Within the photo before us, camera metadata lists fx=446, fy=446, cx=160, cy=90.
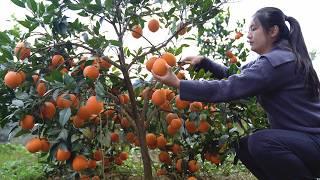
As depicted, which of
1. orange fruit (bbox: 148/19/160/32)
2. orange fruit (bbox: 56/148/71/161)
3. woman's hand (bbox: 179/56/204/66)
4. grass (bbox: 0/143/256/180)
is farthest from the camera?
grass (bbox: 0/143/256/180)

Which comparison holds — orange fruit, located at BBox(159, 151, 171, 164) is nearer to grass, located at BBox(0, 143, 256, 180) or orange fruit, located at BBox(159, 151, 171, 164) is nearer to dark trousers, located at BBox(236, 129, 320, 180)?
grass, located at BBox(0, 143, 256, 180)

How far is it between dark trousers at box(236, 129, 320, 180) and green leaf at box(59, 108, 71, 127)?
32.5 inches

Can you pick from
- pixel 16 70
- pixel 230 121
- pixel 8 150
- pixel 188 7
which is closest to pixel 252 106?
pixel 230 121

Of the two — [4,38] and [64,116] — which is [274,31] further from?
[4,38]

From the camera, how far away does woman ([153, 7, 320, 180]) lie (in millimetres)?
1812

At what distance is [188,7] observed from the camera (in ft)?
6.43

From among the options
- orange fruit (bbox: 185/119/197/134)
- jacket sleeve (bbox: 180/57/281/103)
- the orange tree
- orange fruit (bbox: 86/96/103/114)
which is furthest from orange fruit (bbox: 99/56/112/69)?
Answer: orange fruit (bbox: 185/119/197/134)

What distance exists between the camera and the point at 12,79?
1.64 metres

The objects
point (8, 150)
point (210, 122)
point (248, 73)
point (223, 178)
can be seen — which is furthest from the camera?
point (8, 150)

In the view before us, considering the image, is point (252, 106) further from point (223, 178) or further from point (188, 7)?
point (223, 178)

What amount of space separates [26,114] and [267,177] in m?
1.16

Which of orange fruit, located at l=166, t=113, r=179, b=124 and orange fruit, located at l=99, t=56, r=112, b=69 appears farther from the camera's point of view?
orange fruit, located at l=166, t=113, r=179, b=124

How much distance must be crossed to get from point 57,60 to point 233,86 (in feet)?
2.43

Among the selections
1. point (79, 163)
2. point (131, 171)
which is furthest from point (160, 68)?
point (131, 171)
